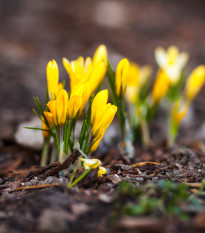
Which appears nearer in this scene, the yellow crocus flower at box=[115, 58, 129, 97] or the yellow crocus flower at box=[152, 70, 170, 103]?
the yellow crocus flower at box=[115, 58, 129, 97]

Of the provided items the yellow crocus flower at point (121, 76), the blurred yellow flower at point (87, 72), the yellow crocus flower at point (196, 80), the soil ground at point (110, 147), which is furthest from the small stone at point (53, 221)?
the yellow crocus flower at point (196, 80)

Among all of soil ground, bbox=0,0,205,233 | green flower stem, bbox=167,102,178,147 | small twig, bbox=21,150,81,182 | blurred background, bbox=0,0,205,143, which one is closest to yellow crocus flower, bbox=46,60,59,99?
small twig, bbox=21,150,81,182

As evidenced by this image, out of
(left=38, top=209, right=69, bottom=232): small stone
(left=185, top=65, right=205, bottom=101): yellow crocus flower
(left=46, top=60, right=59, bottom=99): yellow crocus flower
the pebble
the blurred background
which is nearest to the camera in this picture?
(left=38, top=209, right=69, bottom=232): small stone

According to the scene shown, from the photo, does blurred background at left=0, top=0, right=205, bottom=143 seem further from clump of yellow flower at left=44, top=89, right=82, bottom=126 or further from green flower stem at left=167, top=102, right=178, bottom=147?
clump of yellow flower at left=44, top=89, right=82, bottom=126

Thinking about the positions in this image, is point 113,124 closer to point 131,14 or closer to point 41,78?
point 41,78

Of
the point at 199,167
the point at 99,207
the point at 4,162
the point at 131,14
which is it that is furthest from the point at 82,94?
the point at 131,14

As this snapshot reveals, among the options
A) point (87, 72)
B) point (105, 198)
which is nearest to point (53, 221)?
point (105, 198)

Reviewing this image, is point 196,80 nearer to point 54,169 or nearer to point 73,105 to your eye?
point 73,105

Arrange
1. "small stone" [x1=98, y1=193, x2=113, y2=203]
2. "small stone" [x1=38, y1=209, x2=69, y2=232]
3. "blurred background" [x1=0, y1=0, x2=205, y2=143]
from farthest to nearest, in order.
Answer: "blurred background" [x1=0, y1=0, x2=205, y2=143]
"small stone" [x1=98, y1=193, x2=113, y2=203]
"small stone" [x1=38, y1=209, x2=69, y2=232]
